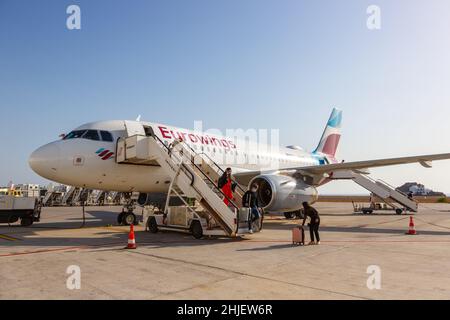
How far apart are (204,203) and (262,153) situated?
10.8 meters

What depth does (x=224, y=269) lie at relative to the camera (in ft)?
19.8

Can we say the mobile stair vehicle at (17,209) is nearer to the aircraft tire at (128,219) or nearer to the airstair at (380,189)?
the aircraft tire at (128,219)

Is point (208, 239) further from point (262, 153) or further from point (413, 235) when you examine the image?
point (262, 153)

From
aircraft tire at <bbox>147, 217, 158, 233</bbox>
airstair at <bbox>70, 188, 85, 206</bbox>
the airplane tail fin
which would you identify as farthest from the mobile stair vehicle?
airstair at <bbox>70, 188, 85, 206</bbox>

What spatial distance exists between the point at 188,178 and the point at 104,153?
3.72 meters

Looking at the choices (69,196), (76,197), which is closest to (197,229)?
(69,196)

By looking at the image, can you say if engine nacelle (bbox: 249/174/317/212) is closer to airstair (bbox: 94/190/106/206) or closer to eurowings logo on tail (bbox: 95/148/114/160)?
eurowings logo on tail (bbox: 95/148/114/160)

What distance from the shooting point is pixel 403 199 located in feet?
79.8

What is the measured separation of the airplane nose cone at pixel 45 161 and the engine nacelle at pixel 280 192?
22.7ft

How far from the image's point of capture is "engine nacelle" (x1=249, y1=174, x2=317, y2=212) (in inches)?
519

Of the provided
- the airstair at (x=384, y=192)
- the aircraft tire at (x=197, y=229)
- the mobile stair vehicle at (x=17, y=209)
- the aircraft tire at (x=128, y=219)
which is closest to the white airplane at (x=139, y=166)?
the aircraft tire at (x=128, y=219)

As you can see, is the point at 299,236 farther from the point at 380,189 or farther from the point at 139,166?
the point at 380,189

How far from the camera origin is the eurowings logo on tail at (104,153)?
41.0 ft
